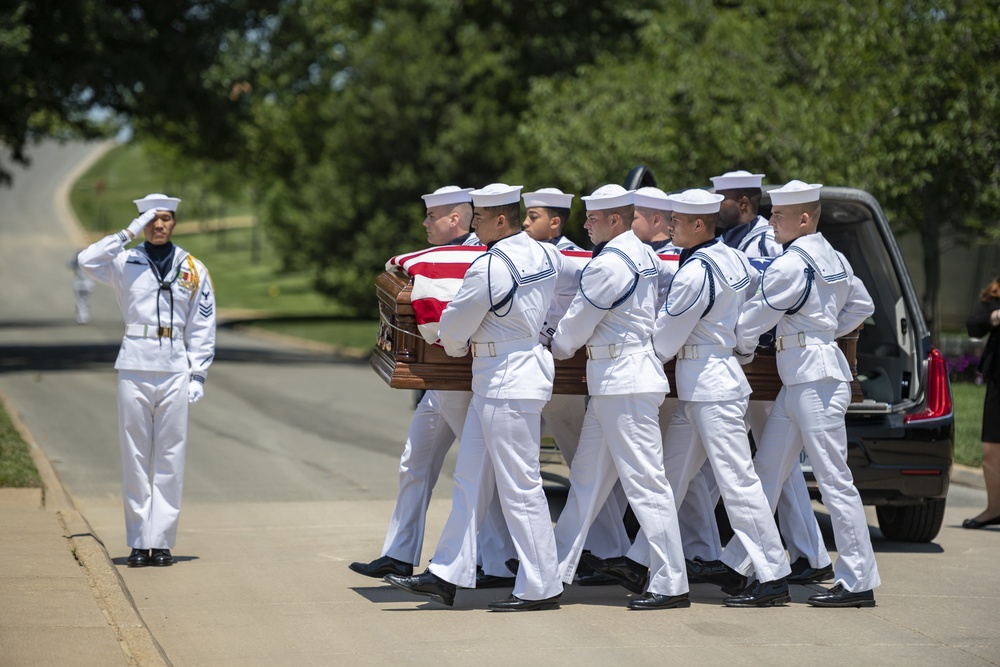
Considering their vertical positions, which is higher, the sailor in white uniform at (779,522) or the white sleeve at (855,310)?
the white sleeve at (855,310)

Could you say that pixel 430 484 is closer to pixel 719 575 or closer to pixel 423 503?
pixel 423 503

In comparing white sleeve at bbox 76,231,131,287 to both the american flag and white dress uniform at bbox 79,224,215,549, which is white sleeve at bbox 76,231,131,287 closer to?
white dress uniform at bbox 79,224,215,549

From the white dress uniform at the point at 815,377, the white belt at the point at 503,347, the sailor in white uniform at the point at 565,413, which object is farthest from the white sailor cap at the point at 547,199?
the white dress uniform at the point at 815,377

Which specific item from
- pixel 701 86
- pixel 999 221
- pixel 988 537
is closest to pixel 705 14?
pixel 701 86

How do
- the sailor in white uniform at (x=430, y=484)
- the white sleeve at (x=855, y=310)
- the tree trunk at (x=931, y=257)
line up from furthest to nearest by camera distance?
1. the tree trunk at (x=931, y=257)
2. the sailor in white uniform at (x=430, y=484)
3. the white sleeve at (x=855, y=310)

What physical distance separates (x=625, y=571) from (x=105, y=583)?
107 inches

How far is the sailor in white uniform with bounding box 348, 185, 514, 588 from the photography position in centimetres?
735

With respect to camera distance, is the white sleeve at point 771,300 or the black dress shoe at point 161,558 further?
the black dress shoe at point 161,558

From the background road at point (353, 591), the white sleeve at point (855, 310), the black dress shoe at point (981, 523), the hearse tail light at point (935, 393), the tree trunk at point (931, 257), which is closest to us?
the background road at point (353, 591)

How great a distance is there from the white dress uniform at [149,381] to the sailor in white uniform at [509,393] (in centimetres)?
187

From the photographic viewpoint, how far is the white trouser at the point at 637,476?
661 centimetres

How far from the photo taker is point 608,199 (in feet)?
22.0

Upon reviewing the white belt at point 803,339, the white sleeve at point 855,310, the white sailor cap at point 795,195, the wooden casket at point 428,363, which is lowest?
the wooden casket at point 428,363

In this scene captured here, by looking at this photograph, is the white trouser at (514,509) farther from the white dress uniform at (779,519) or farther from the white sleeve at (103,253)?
the white sleeve at (103,253)
